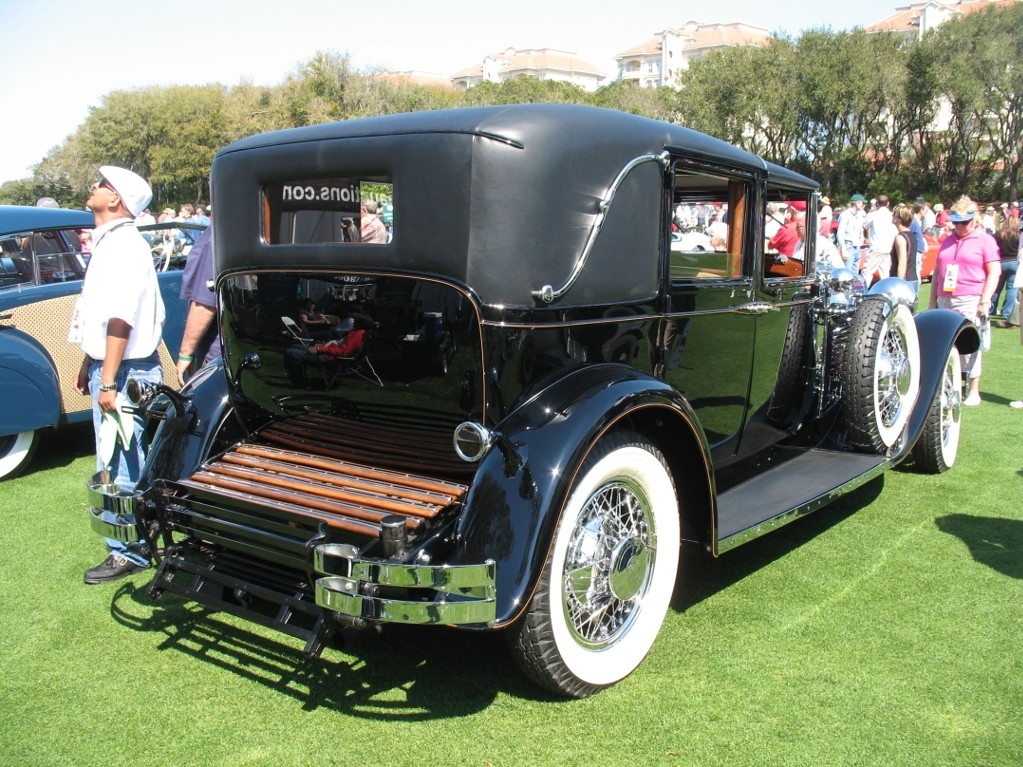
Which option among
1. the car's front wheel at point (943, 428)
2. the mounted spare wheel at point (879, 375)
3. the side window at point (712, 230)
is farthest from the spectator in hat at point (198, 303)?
the car's front wheel at point (943, 428)

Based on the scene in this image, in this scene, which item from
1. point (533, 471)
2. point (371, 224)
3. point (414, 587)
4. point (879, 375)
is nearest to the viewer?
point (414, 587)

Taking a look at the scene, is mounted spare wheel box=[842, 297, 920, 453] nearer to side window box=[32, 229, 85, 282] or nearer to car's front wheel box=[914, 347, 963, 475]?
car's front wheel box=[914, 347, 963, 475]

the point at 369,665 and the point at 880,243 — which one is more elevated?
the point at 880,243

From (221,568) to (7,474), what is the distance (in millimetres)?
3529

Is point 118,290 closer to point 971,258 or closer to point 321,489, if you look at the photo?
point 321,489

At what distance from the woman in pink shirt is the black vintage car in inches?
180

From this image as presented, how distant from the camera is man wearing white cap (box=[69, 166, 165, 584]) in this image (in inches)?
151

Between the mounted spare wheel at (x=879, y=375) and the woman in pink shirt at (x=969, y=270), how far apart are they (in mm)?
3011

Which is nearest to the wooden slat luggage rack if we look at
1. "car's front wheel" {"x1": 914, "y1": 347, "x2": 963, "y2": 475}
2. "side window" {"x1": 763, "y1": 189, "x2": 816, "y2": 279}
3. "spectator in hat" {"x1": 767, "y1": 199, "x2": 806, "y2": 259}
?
"side window" {"x1": 763, "y1": 189, "x2": 816, "y2": 279}

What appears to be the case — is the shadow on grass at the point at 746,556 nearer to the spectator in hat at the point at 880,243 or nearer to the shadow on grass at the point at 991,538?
the shadow on grass at the point at 991,538

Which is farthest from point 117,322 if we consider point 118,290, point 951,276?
point 951,276

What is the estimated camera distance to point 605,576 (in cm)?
301

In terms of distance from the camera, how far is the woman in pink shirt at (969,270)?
749 centimetres

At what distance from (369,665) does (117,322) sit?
1.94 metres
